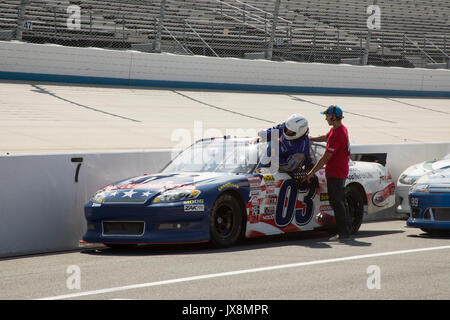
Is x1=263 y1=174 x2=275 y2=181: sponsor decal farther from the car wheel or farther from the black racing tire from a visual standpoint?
the car wheel

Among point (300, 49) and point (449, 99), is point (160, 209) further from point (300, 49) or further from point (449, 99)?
point (449, 99)

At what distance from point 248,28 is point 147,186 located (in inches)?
698

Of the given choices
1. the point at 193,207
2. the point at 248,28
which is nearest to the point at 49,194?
the point at 193,207

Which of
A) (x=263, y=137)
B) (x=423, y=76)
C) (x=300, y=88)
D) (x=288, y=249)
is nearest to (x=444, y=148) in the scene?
(x=263, y=137)

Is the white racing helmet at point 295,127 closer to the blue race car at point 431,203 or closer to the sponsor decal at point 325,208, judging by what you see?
the sponsor decal at point 325,208

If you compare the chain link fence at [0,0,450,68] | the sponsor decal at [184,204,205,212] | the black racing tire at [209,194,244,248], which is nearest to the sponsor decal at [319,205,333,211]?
the black racing tire at [209,194,244,248]

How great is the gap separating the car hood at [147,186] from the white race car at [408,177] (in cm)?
431

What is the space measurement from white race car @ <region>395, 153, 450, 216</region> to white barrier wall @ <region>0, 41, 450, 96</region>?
10173mm

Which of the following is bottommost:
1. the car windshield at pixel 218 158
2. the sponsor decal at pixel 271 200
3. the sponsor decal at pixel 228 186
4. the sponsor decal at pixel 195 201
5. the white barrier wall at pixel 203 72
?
the sponsor decal at pixel 271 200

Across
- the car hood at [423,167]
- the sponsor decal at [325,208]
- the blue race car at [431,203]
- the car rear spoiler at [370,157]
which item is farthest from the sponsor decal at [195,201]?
the car hood at [423,167]

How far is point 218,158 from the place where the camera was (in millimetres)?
9570

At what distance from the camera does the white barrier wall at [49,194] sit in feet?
29.1

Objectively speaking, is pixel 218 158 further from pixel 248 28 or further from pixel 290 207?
pixel 248 28

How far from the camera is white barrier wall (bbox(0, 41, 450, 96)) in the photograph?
19.5 m
